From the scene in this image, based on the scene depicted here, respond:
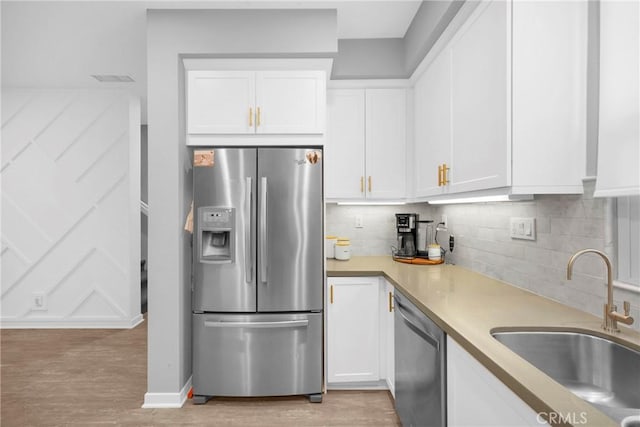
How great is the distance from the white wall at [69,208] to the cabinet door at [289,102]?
2.31 metres

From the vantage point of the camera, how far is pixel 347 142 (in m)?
2.97

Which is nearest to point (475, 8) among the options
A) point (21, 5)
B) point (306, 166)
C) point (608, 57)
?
point (608, 57)

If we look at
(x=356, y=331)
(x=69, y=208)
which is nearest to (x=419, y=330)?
(x=356, y=331)

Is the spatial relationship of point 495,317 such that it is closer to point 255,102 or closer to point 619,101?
point 619,101

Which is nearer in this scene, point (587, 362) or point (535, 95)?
point (587, 362)

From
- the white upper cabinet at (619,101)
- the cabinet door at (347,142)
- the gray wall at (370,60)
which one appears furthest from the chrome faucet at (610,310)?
the gray wall at (370,60)

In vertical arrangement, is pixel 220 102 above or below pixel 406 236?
above

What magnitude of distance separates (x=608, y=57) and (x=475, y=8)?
715 millimetres

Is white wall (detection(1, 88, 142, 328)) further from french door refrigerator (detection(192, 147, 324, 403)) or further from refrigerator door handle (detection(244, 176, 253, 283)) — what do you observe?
refrigerator door handle (detection(244, 176, 253, 283))

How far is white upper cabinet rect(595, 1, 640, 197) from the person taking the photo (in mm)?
1219

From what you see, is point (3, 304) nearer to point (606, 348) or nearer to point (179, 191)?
point (179, 191)

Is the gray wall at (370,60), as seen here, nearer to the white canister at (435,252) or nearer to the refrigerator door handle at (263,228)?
the refrigerator door handle at (263,228)

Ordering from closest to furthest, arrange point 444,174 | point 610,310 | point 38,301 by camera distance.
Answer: point 610,310 → point 444,174 → point 38,301

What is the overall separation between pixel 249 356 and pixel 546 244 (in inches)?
75.3
